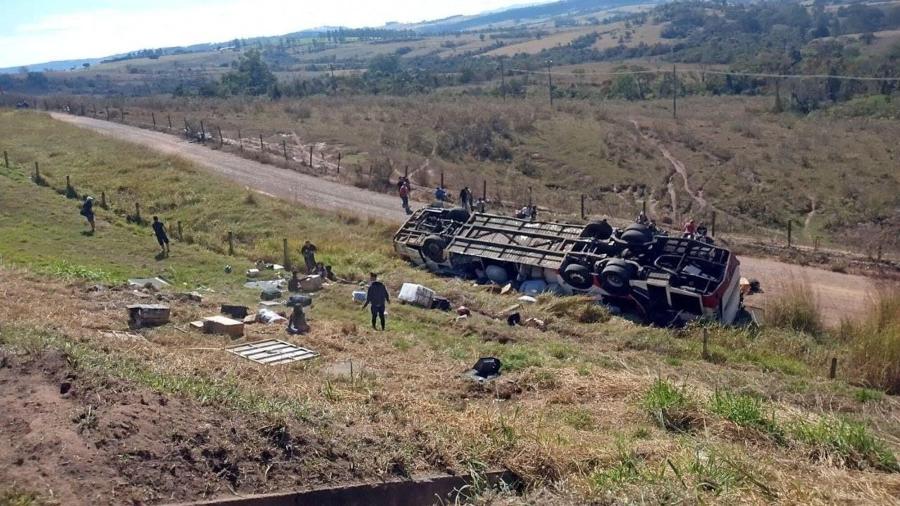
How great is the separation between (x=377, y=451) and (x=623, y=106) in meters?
58.3

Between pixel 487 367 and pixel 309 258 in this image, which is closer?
pixel 487 367

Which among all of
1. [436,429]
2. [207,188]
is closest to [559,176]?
[207,188]

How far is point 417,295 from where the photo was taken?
1938 centimetres

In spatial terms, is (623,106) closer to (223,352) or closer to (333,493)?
(223,352)

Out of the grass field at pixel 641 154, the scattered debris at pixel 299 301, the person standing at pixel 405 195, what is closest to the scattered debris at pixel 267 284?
the scattered debris at pixel 299 301

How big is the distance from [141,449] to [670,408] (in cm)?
549

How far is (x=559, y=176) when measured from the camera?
136 feet

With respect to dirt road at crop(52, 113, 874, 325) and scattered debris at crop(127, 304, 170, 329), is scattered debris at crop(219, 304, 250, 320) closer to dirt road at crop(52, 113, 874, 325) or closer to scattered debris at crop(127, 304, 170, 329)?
scattered debris at crop(127, 304, 170, 329)

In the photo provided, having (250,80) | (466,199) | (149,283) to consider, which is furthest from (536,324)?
(250,80)

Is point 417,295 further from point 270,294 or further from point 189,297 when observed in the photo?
point 189,297

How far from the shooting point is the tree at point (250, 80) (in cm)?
8211

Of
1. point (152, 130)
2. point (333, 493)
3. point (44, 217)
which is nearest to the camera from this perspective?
point (333, 493)

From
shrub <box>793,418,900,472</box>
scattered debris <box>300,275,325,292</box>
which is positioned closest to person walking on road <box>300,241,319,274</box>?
scattered debris <box>300,275,325,292</box>

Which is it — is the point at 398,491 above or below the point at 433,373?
above
